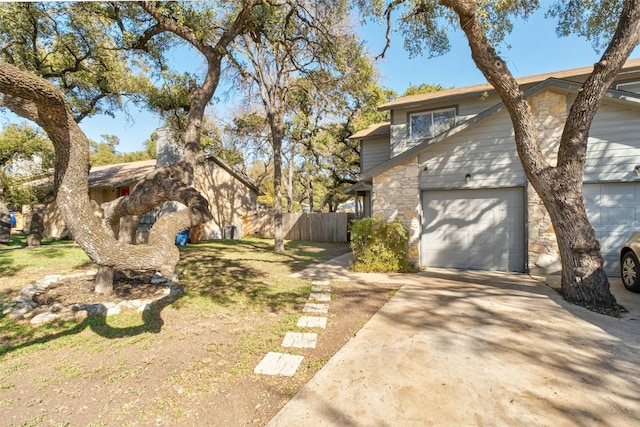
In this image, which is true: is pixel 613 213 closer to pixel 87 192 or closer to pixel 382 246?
pixel 382 246

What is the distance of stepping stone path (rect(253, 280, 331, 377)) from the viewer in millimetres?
3109

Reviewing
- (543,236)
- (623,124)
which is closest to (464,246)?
(543,236)

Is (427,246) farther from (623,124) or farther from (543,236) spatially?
(623,124)

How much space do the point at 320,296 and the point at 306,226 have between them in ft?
38.0

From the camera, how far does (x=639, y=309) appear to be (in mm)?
4656

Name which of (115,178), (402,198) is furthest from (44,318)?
(115,178)

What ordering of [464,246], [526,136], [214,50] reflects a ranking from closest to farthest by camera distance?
[526,136] → [214,50] → [464,246]

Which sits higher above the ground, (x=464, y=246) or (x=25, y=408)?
(x=464, y=246)

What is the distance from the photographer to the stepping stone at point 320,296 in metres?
5.50

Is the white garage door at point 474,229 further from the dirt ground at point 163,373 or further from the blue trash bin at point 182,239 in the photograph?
the blue trash bin at point 182,239

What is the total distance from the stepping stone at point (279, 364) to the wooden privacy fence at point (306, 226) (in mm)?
12880

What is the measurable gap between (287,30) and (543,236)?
9.02m

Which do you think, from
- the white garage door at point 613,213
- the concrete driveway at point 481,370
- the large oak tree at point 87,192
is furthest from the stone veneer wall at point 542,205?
the large oak tree at point 87,192

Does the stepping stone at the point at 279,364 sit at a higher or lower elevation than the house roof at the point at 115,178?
lower
